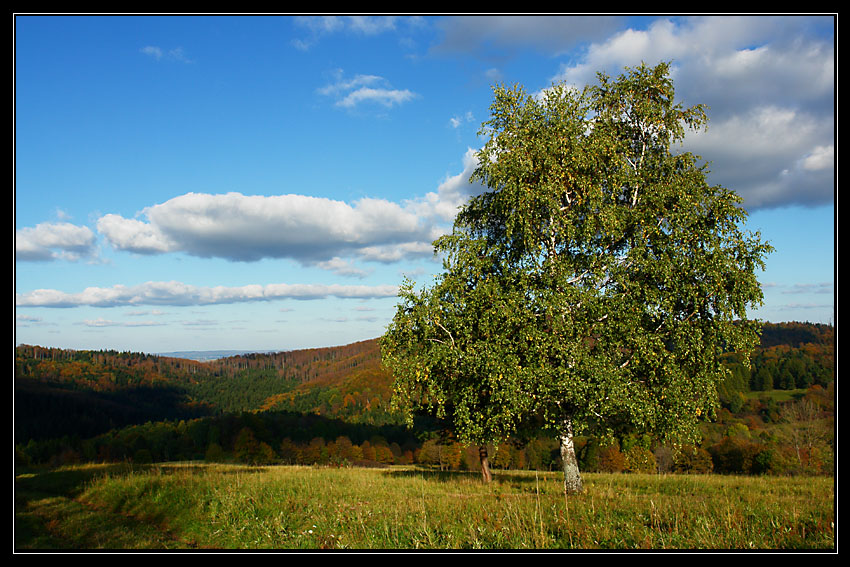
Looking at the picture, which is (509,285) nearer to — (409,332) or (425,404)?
(409,332)

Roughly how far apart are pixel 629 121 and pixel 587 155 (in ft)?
13.5

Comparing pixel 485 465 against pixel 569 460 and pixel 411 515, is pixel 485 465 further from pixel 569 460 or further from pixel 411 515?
pixel 411 515

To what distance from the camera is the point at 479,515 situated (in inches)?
483

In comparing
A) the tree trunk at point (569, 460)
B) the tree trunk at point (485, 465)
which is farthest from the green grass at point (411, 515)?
the tree trunk at point (485, 465)

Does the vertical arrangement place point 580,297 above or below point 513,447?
above

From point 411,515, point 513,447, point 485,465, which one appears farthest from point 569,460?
point 513,447

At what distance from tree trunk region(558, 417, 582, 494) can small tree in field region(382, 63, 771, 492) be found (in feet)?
0.21

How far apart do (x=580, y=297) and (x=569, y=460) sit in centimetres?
651

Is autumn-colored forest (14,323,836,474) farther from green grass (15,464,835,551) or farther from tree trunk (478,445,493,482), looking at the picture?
green grass (15,464,835,551)

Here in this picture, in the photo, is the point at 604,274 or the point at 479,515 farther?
the point at 604,274

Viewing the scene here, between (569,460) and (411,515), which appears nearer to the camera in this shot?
(411,515)

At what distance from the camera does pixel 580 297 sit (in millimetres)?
17219

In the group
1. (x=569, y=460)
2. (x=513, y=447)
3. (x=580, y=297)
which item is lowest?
(x=513, y=447)
